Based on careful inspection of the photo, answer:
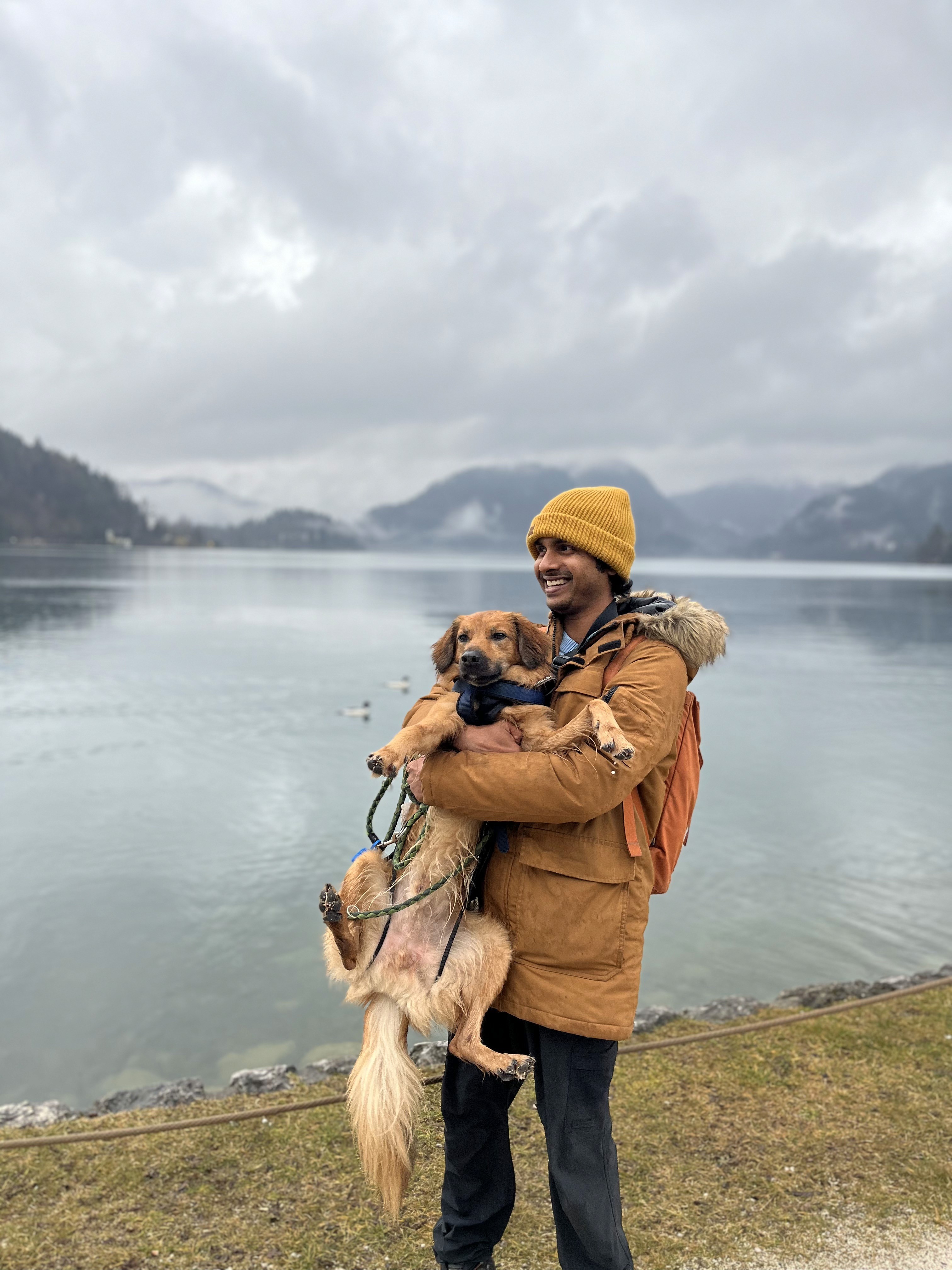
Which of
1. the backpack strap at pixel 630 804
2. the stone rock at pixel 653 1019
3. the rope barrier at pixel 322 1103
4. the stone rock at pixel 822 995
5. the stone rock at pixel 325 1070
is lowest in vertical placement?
the stone rock at pixel 822 995

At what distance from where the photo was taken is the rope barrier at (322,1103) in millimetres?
4266

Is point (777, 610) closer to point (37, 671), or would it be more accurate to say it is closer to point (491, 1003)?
point (37, 671)

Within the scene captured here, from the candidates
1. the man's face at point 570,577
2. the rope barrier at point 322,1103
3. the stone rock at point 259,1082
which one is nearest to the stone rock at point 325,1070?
the stone rock at point 259,1082

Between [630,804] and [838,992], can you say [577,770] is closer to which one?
[630,804]

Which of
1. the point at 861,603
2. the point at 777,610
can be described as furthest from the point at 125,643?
the point at 861,603

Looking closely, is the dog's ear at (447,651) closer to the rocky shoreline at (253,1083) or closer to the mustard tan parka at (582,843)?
the mustard tan parka at (582,843)

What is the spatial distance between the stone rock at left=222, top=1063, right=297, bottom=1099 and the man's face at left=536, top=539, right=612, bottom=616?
373cm

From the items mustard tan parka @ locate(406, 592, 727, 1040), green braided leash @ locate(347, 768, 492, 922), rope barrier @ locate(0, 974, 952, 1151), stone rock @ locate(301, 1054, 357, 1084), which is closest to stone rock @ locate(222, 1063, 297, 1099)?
stone rock @ locate(301, 1054, 357, 1084)

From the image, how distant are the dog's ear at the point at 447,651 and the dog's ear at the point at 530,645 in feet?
0.86

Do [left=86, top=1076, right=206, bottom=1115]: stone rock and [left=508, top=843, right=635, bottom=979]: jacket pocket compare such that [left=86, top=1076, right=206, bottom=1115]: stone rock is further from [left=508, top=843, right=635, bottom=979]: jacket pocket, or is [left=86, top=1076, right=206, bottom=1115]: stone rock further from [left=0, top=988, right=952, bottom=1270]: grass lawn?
[left=508, top=843, right=635, bottom=979]: jacket pocket

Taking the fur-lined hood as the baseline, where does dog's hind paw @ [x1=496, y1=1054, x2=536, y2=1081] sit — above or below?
below

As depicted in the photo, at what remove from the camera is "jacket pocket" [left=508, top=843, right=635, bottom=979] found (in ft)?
9.06

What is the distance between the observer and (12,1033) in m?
8.05

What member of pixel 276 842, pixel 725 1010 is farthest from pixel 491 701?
pixel 276 842
